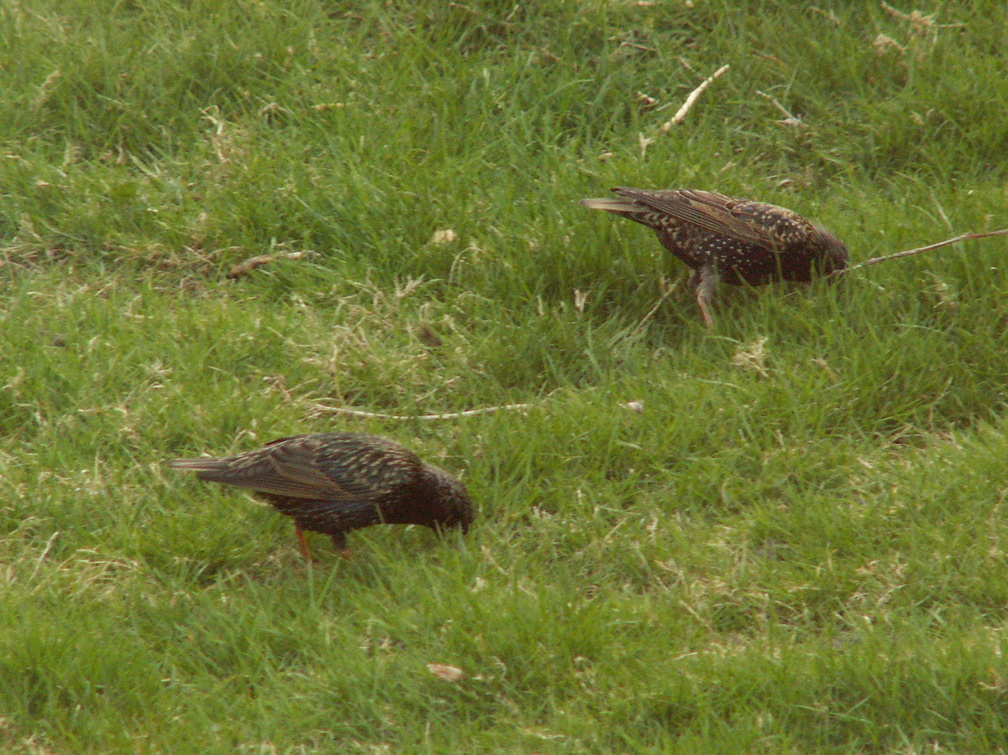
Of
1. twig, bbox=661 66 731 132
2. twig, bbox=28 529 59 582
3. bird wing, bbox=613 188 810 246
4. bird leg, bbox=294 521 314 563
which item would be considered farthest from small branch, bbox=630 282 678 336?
twig, bbox=28 529 59 582

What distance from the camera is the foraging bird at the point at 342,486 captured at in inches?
211

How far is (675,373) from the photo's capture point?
20.2 feet

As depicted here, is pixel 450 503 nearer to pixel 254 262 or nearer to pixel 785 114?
pixel 254 262

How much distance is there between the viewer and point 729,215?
21.7 feet

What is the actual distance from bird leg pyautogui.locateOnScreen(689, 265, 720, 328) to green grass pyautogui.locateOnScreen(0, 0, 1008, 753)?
0.35 ft

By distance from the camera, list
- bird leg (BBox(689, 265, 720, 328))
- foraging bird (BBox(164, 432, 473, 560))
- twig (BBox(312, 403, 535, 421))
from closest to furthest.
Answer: foraging bird (BBox(164, 432, 473, 560)) < twig (BBox(312, 403, 535, 421)) < bird leg (BBox(689, 265, 720, 328))

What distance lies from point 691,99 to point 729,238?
4.04 feet

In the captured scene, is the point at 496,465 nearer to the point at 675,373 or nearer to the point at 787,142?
the point at 675,373

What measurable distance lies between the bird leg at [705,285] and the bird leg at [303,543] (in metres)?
2.14

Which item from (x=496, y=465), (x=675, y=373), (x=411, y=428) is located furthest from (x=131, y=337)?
(x=675, y=373)

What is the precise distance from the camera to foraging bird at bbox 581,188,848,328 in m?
6.39

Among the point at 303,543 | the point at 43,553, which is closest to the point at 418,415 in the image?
the point at 303,543

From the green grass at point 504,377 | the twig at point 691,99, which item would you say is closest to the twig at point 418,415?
the green grass at point 504,377

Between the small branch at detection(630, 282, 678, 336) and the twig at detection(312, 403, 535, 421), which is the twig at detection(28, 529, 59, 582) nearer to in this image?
the twig at detection(312, 403, 535, 421)
